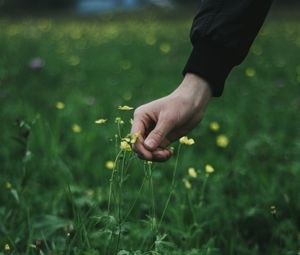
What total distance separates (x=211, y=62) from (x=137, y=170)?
46.2 inches

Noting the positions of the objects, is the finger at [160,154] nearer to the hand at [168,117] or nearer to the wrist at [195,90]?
the hand at [168,117]

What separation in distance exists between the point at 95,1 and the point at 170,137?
103 ft

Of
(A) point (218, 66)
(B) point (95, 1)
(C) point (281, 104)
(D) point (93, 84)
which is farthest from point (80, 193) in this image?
(B) point (95, 1)

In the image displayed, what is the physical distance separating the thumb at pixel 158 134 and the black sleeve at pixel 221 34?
0.20 metres

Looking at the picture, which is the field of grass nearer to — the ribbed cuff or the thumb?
the thumb

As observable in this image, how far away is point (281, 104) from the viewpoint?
11.0ft

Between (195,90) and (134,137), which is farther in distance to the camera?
(195,90)

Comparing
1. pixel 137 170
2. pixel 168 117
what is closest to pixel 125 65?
pixel 137 170

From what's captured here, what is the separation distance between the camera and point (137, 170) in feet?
7.80

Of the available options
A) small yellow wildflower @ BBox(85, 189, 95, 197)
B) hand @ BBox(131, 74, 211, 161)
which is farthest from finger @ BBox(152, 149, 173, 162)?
small yellow wildflower @ BBox(85, 189, 95, 197)

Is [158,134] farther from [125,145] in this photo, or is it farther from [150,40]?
[150,40]

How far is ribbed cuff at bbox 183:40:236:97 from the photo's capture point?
1298 millimetres

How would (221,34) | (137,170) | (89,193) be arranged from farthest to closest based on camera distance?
(137,170) < (89,193) < (221,34)

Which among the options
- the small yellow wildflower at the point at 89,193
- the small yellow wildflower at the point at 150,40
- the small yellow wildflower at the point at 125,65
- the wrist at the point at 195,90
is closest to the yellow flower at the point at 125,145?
the wrist at the point at 195,90
